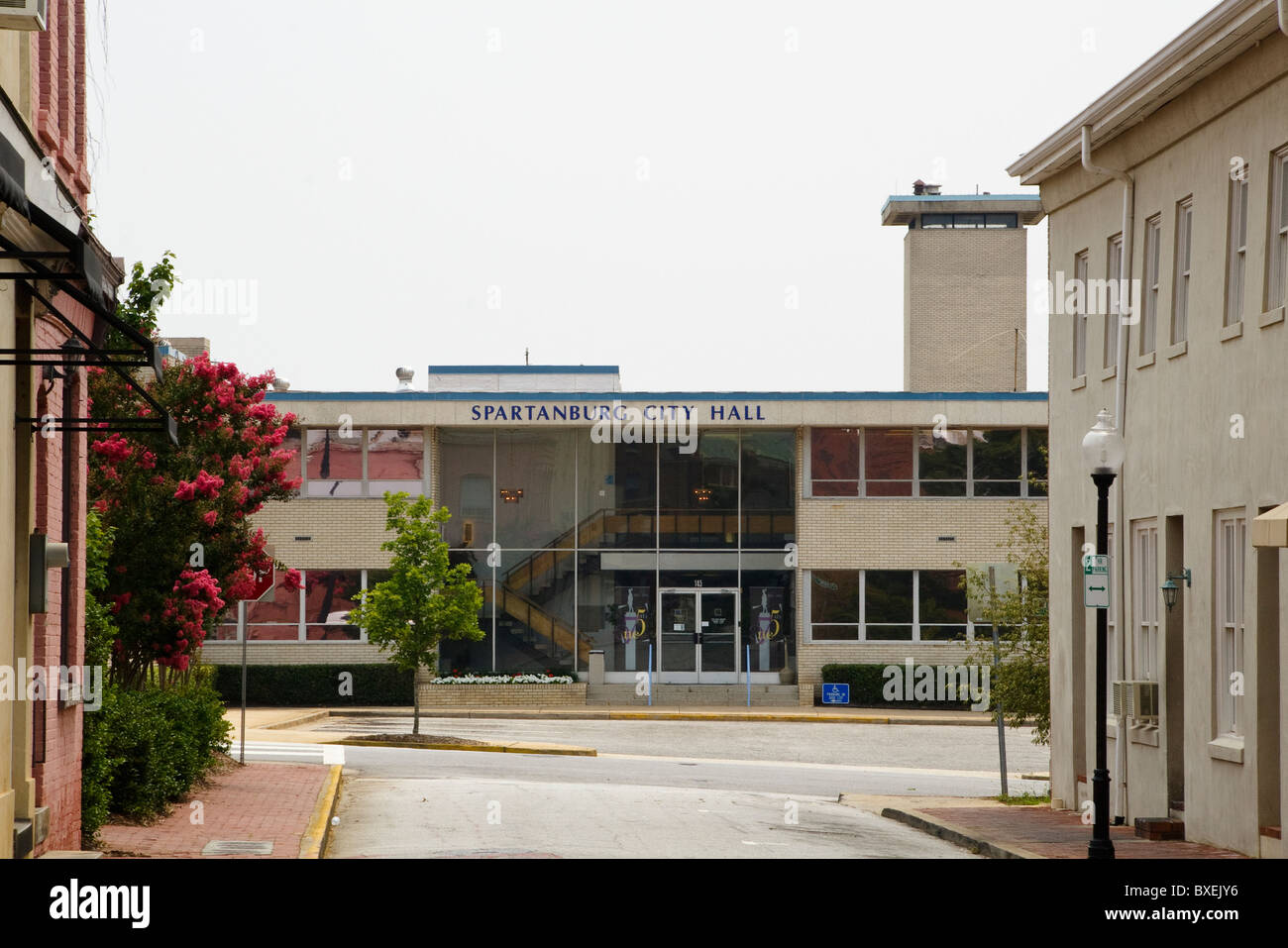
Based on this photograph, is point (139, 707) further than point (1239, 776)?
Yes

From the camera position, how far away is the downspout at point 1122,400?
16938mm

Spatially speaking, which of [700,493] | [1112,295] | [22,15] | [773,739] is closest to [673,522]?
[700,493]

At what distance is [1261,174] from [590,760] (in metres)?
16.2

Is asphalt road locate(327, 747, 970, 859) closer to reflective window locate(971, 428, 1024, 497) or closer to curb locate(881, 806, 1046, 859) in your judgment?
curb locate(881, 806, 1046, 859)

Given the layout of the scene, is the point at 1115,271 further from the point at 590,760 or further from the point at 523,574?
the point at 523,574

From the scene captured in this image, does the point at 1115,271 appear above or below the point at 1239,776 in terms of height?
above

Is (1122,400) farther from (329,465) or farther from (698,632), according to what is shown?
(329,465)

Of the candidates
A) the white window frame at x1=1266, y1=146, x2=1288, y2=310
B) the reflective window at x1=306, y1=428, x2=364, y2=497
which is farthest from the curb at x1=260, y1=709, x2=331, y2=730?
the white window frame at x1=1266, y1=146, x2=1288, y2=310

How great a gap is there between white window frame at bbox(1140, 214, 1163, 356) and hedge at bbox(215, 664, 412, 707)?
24.4m

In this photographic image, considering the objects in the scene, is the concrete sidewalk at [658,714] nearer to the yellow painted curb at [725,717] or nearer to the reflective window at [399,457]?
the yellow painted curb at [725,717]

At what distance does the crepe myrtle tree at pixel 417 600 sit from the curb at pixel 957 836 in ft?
40.8

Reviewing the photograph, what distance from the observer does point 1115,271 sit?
58.1ft
